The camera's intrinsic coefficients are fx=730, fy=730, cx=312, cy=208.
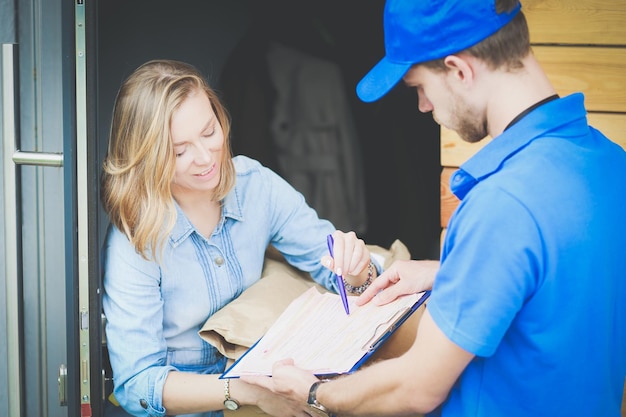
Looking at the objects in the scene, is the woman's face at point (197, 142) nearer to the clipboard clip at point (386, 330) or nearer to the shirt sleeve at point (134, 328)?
the shirt sleeve at point (134, 328)

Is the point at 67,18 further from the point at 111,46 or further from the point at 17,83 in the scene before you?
the point at 111,46

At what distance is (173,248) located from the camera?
82.4 inches

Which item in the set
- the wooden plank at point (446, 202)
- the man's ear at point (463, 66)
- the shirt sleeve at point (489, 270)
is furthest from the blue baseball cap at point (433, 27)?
the wooden plank at point (446, 202)

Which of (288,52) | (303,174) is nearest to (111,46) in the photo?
(288,52)

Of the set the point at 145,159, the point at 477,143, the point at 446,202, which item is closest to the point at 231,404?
the point at 145,159

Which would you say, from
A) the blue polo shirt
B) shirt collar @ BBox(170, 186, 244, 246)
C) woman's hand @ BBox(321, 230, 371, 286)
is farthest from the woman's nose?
the blue polo shirt

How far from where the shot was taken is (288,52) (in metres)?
3.04

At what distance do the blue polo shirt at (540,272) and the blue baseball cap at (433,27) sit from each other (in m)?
0.19

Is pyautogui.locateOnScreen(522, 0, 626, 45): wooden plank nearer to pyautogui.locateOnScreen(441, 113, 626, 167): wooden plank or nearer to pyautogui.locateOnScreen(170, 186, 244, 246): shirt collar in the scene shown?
pyautogui.locateOnScreen(441, 113, 626, 167): wooden plank

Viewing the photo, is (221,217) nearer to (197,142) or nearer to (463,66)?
(197,142)

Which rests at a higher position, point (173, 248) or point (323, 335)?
point (173, 248)

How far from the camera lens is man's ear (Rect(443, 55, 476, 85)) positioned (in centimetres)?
142

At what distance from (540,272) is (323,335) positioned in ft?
2.19

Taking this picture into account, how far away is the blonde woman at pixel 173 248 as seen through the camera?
6.37 ft
